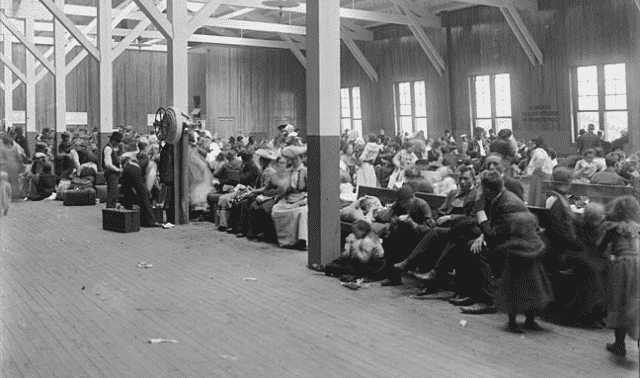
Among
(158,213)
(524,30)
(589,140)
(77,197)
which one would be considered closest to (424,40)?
(524,30)

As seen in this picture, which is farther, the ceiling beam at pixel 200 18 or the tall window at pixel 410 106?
the tall window at pixel 410 106

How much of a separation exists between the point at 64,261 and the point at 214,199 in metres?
3.47

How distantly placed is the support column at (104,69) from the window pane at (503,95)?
36.1ft

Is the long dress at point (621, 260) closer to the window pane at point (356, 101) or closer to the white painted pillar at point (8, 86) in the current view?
the white painted pillar at point (8, 86)

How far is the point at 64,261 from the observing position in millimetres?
8375

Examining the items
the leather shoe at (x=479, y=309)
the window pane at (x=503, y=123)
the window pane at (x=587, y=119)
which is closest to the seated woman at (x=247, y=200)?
the leather shoe at (x=479, y=309)

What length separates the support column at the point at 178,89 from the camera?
37.1ft

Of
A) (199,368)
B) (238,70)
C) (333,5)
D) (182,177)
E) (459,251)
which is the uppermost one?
(238,70)

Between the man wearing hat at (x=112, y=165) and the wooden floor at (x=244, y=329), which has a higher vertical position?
the man wearing hat at (x=112, y=165)

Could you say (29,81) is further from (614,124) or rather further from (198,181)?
(614,124)

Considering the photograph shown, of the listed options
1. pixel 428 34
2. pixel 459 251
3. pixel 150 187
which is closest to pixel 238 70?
pixel 428 34

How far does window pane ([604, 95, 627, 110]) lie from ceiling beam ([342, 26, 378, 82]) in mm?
9401

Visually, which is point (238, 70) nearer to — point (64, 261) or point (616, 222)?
point (64, 261)

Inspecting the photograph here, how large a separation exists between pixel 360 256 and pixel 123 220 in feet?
15.4
